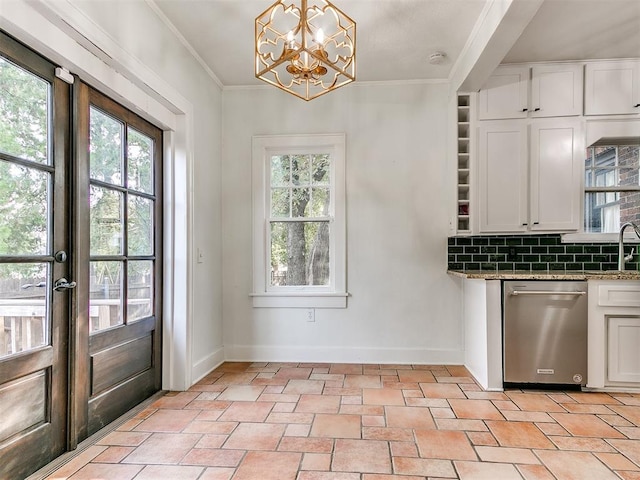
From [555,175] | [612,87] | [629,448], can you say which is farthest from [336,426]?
[612,87]

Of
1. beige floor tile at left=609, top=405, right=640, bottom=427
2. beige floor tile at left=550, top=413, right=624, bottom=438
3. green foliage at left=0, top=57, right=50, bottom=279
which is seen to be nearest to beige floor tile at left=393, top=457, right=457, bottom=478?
beige floor tile at left=550, top=413, right=624, bottom=438

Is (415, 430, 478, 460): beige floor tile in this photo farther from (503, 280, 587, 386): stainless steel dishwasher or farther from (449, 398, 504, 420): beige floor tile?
(503, 280, 587, 386): stainless steel dishwasher

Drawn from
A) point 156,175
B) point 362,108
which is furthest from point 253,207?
point 362,108

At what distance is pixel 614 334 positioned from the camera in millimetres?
2896

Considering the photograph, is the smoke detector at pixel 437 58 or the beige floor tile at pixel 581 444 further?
the smoke detector at pixel 437 58

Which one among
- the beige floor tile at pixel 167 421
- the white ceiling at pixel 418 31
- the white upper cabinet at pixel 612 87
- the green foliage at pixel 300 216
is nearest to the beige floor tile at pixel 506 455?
the beige floor tile at pixel 167 421

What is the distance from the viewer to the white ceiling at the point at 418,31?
2.56 meters

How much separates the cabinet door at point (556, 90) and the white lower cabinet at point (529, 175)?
3.5 inches

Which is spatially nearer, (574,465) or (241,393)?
(574,465)

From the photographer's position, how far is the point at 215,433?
89.3 inches

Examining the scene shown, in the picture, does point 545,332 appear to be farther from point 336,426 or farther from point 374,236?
point 336,426

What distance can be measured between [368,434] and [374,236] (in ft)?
6.05

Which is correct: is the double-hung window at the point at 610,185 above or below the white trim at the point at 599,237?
above

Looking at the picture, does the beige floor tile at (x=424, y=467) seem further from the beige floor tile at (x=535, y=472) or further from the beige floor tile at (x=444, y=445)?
the beige floor tile at (x=535, y=472)
